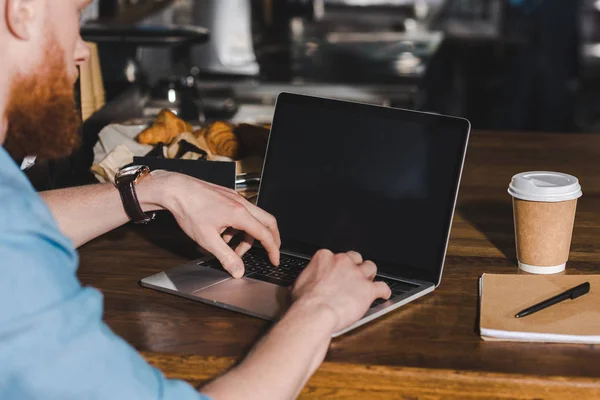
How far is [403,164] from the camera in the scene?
50.6 inches

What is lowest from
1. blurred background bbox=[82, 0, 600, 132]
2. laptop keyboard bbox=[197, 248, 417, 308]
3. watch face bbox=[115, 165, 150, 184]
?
blurred background bbox=[82, 0, 600, 132]

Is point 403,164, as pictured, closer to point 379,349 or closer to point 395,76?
point 379,349

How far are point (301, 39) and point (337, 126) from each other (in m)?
2.84

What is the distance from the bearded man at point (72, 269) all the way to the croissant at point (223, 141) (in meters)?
0.41

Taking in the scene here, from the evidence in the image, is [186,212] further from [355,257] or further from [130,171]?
[355,257]

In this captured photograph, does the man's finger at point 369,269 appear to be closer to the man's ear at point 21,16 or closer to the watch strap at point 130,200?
the watch strap at point 130,200

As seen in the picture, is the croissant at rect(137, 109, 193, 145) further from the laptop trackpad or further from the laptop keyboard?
the laptop trackpad

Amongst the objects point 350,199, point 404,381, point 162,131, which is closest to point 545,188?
point 350,199

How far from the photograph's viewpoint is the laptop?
123 cm

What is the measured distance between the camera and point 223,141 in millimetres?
1713

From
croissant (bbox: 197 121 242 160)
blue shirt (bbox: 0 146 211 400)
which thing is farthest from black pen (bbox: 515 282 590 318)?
croissant (bbox: 197 121 242 160)

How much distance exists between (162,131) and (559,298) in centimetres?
89

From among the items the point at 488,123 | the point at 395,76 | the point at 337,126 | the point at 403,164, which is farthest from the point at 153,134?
the point at 488,123

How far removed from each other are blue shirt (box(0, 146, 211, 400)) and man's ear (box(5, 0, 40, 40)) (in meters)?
0.14
